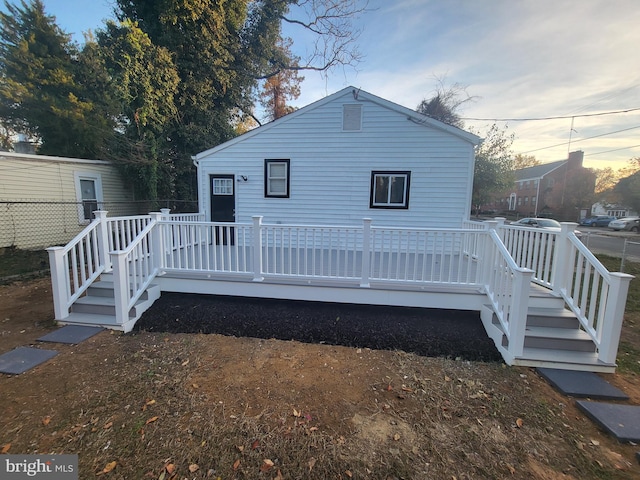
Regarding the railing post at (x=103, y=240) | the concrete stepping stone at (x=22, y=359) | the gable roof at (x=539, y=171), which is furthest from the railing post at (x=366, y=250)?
the gable roof at (x=539, y=171)

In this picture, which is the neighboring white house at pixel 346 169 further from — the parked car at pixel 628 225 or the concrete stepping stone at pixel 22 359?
the parked car at pixel 628 225

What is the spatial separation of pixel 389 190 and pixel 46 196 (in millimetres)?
10895

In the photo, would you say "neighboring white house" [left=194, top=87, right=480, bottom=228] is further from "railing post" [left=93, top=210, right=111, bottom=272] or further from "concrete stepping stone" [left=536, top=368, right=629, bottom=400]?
"concrete stepping stone" [left=536, top=368, right=629, bottom=400]

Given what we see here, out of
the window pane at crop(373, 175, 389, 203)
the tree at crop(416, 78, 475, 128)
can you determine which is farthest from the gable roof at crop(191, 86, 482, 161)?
the tree at crop(416, 78, 475, 128)

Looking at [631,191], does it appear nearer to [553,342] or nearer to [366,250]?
[553,342]

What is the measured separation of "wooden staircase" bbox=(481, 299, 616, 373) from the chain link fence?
11.2 meters

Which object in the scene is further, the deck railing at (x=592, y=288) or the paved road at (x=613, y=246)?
the paved road at (x=613, y=246)

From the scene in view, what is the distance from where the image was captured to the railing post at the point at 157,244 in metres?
4.62

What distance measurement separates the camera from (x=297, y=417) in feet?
7.70

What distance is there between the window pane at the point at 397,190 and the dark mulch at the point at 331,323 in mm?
3124

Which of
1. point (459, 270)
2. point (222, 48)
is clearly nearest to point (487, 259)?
point (459, 270)

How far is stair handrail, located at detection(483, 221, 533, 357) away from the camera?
3.11 meters

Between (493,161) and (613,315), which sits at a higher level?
(493,161)

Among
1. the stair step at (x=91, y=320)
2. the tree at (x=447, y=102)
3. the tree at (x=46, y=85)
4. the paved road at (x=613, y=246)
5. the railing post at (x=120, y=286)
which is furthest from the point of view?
the tree at (x=447, y=102)
